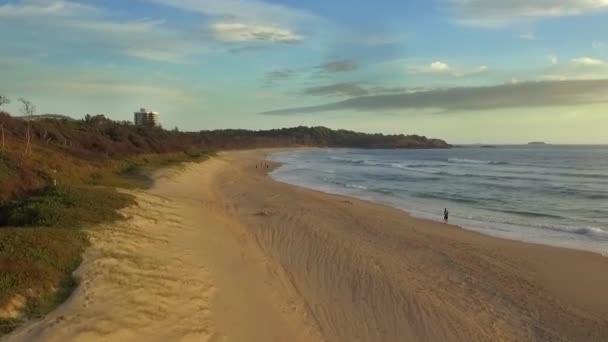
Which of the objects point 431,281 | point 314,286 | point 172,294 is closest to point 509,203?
point 431,281

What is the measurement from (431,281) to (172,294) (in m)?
6.39

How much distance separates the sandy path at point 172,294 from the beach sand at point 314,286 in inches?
1.3

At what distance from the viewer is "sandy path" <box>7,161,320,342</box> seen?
7.37 m

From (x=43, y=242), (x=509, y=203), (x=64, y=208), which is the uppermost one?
(x=64, y=208)

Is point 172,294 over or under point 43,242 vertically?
under

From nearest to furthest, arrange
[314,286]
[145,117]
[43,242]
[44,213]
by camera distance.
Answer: [43,242] → [314,286] → [44,213] → [145,117]

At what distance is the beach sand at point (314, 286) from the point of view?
325 inches

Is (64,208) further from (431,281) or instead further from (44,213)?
(431,281)

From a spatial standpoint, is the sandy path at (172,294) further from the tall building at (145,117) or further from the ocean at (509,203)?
the tall building at (145,117)

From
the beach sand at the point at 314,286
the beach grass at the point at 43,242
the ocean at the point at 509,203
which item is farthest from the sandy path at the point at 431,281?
the beach grass at the point at 43,242

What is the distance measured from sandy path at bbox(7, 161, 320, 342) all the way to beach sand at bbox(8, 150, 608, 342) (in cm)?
3

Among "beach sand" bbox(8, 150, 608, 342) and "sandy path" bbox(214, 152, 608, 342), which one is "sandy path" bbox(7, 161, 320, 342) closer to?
"beach sand" bbox(8, 150, 608, 342)

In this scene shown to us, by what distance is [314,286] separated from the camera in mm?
11500

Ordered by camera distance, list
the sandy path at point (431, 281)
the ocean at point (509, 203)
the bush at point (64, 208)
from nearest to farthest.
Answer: the sandy path at point (431, 281)
the bush at point (64, 208)
the ocean at point (509, 203)
